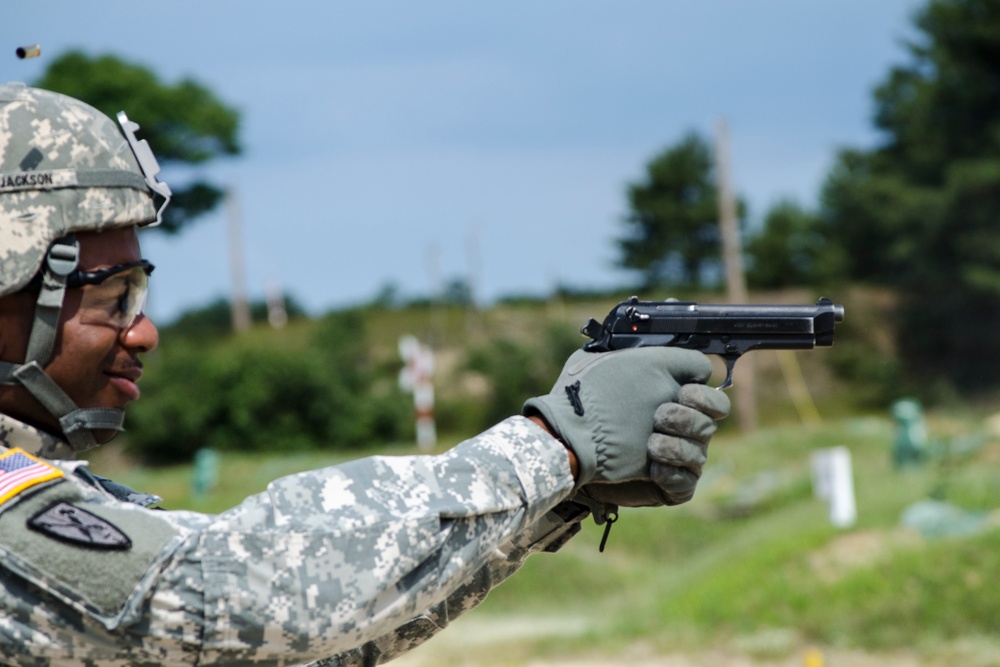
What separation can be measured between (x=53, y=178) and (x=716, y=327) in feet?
4.37

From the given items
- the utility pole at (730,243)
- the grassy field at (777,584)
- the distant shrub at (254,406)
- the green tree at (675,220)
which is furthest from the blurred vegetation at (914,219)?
the grassy field at (777,584)

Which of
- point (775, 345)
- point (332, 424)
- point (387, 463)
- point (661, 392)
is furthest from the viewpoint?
point (332, 424)

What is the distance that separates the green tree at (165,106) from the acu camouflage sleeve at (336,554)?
1760 inches

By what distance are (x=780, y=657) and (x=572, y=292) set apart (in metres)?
44.9

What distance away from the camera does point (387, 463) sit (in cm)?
191

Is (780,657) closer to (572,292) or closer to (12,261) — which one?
(12,261)

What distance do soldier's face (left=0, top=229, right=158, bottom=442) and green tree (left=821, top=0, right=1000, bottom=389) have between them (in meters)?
38.4

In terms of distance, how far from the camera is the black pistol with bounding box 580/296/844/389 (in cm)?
255

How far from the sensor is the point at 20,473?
1.79 m

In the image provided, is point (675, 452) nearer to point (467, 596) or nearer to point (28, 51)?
point (467, 596)

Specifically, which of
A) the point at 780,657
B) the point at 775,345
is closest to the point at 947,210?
the point at 780,657

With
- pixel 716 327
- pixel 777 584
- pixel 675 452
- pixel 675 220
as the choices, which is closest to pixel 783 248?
pixel 675 220

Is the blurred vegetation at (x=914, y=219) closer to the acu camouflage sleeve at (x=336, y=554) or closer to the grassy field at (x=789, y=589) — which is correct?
the grassy field at (x=789, y=589)

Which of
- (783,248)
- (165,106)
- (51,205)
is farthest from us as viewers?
(783,248)
